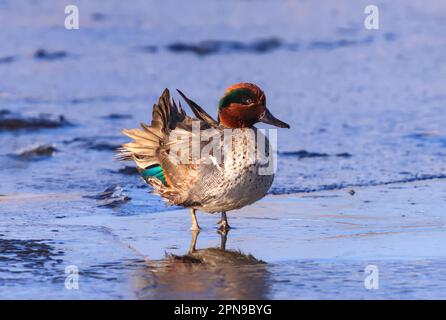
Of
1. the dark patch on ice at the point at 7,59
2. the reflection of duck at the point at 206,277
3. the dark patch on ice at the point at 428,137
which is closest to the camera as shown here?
the reflection of duck at the point at 206,277

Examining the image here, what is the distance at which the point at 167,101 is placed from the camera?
23.4 ft

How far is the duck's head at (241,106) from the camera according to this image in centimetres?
679

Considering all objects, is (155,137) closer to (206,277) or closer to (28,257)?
(28,257)

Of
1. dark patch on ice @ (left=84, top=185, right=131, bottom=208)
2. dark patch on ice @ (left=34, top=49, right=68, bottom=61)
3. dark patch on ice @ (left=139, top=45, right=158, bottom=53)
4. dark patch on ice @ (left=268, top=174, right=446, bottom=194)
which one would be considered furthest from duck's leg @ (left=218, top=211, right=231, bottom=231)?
dark patch on ice @ (left=139, top=45, right=158, bottom=53)

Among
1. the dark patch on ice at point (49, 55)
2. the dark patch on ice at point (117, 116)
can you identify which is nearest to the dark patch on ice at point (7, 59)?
the dark patch on ice at point (49, 55)

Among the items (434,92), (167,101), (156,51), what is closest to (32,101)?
(156,51)

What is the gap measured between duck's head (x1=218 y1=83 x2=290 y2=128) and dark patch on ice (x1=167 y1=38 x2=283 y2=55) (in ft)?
28.4

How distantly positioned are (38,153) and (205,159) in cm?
347

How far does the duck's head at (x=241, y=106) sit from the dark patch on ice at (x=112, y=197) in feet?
4.20

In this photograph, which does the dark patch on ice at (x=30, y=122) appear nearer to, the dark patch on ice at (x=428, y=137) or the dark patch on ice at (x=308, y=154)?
the dark patch on ice at (x=308, y=154)
